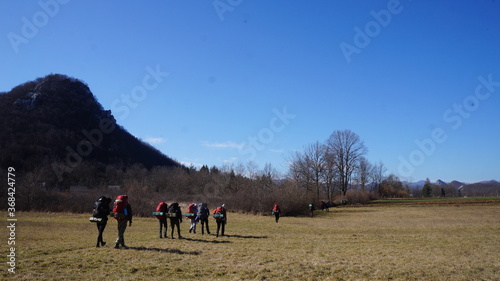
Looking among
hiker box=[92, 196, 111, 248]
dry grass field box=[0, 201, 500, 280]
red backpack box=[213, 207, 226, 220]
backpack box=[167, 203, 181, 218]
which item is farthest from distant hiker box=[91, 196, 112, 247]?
red backpack box=[213, 207, 226, 220]

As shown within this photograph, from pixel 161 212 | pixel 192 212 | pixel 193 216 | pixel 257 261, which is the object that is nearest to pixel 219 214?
pixel 193 216

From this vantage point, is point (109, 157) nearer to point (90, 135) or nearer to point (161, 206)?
point (90, 135)

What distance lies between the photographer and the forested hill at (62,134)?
3573 inches

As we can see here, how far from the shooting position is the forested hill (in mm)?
90750

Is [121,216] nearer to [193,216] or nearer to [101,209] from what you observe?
[101,209]

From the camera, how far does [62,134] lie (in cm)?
10306

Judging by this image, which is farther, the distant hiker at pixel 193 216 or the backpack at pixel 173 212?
the distant hiker at pixel 193 216

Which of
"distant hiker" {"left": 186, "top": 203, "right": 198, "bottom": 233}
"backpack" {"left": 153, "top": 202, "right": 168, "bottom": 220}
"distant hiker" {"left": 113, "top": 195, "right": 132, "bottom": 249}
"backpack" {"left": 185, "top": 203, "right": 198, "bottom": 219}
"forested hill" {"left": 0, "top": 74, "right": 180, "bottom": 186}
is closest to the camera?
"distant hiker" {"left": 113, "top": 195, "right": 132, "bottom": 249}

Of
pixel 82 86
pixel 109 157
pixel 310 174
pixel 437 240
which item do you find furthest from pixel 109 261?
pixel 82 86

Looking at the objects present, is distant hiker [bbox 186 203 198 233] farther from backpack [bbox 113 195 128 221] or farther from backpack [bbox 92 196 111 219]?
backpack [bbox 92 196 111 219]

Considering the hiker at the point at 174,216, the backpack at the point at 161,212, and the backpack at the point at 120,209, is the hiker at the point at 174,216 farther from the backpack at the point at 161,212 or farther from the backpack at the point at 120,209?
the backpack at the point at 120,209

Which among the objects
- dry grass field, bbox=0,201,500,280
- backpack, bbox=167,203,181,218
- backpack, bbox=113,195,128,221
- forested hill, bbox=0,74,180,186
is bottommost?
dry grass field, bbox=0,201,500,280

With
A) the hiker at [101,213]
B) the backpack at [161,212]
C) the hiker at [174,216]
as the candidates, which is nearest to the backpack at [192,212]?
the hiker at [174,216]

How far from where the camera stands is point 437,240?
1673 cm
